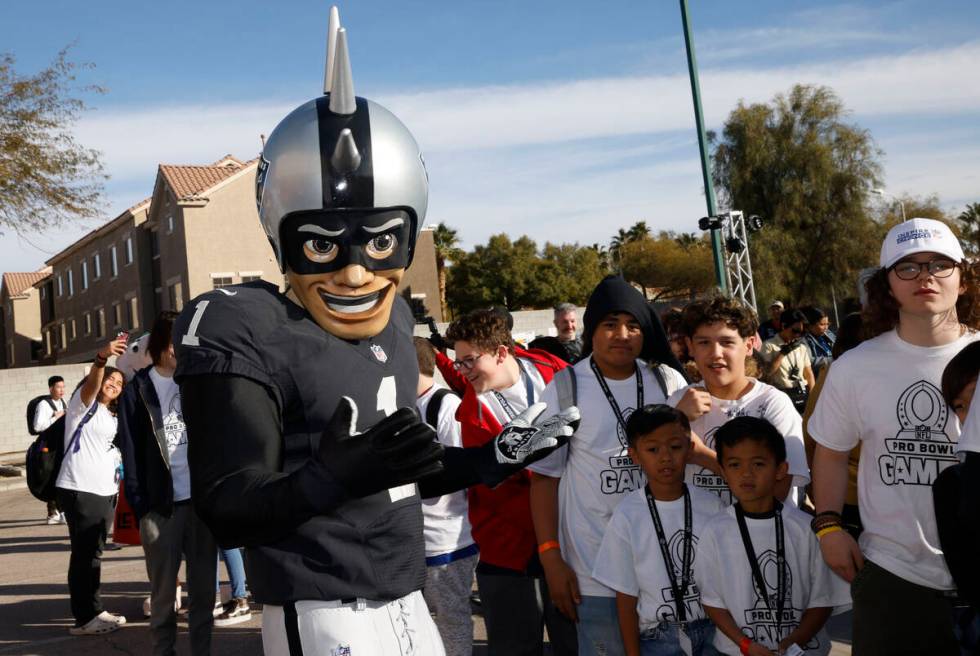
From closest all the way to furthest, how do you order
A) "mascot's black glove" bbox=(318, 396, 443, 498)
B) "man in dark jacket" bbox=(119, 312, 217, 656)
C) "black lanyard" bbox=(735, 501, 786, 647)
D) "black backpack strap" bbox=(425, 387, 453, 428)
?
"mascot's black glove" bbox=(318, 396, 443, 498), "black lanyard" bbox=(735, 501, 786, 647), "black backpack strap" bbox=(425, 387, 453, 428), "man in dark jacket" bbox=(119, 312, 217, 656)

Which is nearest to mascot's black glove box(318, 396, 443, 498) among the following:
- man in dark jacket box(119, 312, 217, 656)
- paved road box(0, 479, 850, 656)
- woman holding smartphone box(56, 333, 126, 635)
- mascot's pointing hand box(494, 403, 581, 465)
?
mascot's pointing hand box(494, 403, 581, 465)

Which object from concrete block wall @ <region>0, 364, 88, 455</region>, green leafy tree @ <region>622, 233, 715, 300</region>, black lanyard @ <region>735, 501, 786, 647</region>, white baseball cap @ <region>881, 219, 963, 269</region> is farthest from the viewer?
green leafy tree @ <region>622, 233, 715, 300</region>

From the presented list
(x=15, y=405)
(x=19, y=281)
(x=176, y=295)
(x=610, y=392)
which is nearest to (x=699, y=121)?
(x=610, y=392)

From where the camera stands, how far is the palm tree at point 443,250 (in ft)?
180

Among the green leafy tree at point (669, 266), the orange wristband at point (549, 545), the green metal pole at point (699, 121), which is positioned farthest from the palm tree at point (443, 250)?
the orange wristband at point (549, 545)

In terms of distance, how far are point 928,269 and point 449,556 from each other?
2381 millimetres

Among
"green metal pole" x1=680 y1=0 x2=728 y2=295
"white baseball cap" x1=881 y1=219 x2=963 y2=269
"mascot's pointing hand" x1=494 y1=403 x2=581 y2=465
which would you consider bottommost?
"mascot's pointing hand" x1=494 y1=403 x2=581 y2=465

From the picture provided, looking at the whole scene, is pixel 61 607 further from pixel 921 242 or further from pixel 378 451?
pixel 921 242

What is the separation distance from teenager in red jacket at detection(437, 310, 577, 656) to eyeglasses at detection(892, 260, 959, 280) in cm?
168

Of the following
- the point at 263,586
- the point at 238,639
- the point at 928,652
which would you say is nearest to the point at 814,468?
the point at 928,652

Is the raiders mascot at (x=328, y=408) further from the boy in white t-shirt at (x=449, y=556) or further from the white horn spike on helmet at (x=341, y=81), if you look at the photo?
the boy in white t-shirt at (x=449, y=556)

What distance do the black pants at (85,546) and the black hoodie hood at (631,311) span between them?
452cm

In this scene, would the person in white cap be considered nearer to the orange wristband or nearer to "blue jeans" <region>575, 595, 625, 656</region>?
"blue jeans" <region>575, 595, 625, 656</region>

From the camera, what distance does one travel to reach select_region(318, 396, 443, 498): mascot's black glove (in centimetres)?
204
